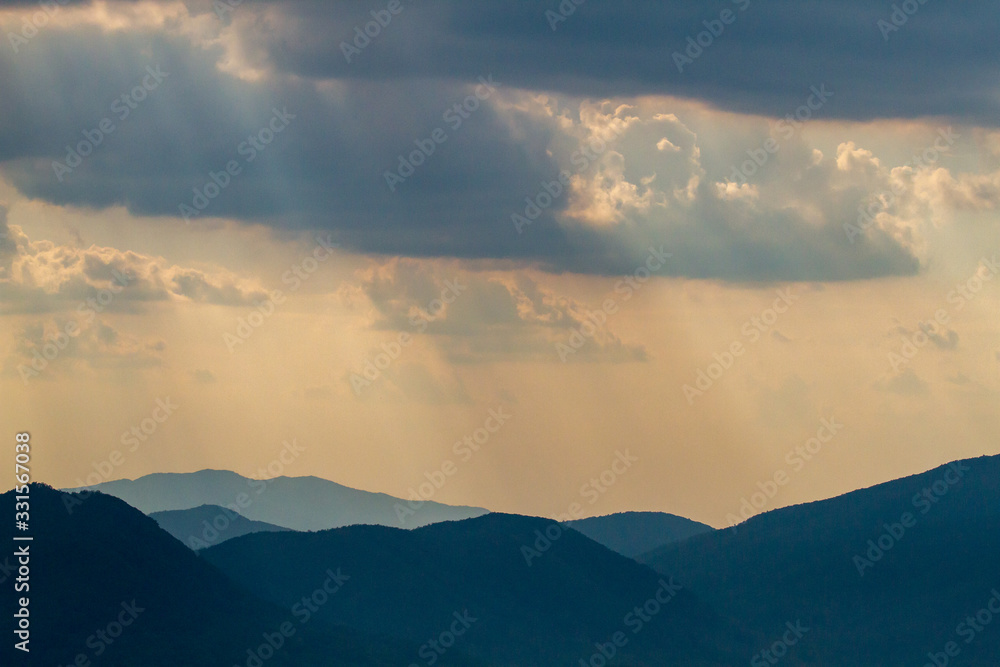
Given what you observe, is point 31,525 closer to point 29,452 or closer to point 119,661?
point 119,661

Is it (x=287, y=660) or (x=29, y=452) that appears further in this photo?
(x=287, y=660)

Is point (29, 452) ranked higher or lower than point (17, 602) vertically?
higher

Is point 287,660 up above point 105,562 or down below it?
below

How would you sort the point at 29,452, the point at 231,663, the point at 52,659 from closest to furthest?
the point at 29,452 < the point at 52,659 < the point at 231,663

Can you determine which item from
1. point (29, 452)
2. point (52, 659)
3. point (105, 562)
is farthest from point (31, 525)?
point (29, 452)

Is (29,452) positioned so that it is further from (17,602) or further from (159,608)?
(159,608)

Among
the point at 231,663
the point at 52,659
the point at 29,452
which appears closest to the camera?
the point at 29,452

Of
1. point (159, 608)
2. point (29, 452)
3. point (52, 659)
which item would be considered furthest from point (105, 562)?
point (29, 452)

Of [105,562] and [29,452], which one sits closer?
[29,452]
